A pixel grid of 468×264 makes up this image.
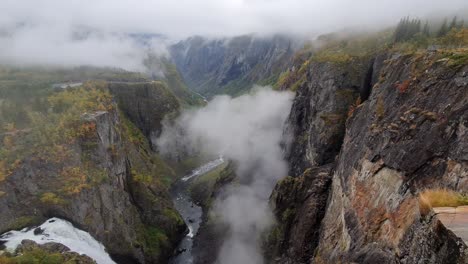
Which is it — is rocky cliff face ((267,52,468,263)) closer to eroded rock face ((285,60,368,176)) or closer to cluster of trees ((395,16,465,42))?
eroded rock face ((285,60,368,176))

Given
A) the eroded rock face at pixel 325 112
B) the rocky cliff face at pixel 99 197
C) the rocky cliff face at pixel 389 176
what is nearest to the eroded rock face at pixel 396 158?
the rocky cliff face at pixel 389 176

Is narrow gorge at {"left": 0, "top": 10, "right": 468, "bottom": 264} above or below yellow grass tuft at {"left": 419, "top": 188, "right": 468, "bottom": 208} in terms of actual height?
below

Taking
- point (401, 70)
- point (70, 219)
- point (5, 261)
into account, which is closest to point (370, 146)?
point (401, 70)

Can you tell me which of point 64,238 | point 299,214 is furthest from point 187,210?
point 299,214

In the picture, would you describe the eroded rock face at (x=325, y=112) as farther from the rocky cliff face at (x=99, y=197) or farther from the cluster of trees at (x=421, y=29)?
the rocky cliff face at (x=99, y=197)

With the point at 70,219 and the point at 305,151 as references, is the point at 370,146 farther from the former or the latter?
the point at 70,219

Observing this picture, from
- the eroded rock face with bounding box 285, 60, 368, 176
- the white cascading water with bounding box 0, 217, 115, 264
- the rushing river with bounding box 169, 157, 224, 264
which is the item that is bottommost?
the rushing river with bounding box 169, 157, 224, 264

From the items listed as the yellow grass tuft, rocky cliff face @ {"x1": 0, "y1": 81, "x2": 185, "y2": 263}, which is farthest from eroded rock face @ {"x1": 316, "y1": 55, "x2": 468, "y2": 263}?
rocky cliff face @ {"x1": 0, "y1": 81, "x2": 185, "y2": 263}
